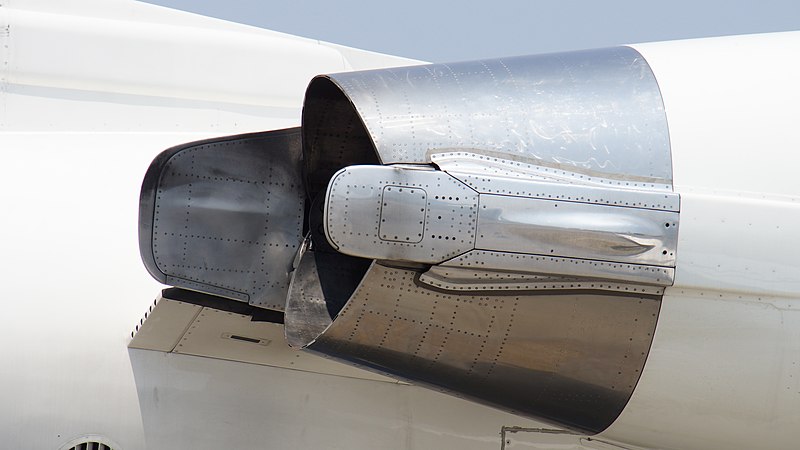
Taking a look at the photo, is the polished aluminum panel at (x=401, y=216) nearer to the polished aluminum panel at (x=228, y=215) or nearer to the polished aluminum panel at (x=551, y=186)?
the polished aluminum panel at (x=551, y=186)

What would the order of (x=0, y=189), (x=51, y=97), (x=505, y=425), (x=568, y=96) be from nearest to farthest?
(x=568, y=96)
(x=505, y=425)
(x=0, y=189)
(x=51, y=97)

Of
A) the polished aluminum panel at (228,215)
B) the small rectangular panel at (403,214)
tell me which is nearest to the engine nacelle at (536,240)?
the small rectangular panel at (403,214)

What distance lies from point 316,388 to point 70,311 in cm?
161

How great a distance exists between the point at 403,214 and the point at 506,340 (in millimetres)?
917

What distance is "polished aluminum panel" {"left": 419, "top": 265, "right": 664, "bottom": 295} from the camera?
5.37 meters

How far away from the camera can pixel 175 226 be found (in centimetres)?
663

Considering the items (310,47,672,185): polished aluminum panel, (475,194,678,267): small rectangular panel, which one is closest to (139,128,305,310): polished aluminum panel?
(310,47,672,185): polished aluminum panel

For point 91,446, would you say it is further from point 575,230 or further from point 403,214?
point 575,230

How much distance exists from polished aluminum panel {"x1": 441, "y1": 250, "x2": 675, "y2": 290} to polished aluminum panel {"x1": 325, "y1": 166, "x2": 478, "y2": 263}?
0.26 ft

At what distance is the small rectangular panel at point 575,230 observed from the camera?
5285 mm

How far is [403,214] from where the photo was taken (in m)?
5.27

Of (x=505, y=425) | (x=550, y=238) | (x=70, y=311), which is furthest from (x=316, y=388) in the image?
(x=550, y=238)

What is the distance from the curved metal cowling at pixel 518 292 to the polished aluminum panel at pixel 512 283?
1.1 inches

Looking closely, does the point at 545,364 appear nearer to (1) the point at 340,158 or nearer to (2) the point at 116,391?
(1) the point at 340,158
